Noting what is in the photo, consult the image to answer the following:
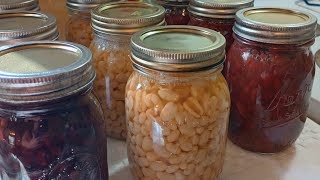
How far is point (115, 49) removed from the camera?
57 cm

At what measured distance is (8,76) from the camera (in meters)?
0.39

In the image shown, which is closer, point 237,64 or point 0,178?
point 0,178

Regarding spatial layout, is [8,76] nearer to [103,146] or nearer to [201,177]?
[103,146]

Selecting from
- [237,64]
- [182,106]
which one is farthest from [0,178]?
[237,64]

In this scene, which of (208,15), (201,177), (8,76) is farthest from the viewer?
(208,15)

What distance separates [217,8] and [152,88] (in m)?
0.20

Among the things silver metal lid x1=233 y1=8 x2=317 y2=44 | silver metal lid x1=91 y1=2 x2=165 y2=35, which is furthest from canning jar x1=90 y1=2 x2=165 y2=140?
silver metal lid x1=233 y1=8 x2=317 y2=44

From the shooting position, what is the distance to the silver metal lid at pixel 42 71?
0.39m

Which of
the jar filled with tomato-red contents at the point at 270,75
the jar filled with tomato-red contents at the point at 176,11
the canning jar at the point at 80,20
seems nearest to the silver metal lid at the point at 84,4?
the canning jar at the point at 80,20

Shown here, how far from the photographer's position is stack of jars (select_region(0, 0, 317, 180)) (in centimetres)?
41

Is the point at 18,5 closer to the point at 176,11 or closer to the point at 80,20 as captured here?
the point at 80,20

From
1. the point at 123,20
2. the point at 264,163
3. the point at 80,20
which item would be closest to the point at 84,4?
the point at 80,20

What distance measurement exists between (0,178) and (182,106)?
21 cm

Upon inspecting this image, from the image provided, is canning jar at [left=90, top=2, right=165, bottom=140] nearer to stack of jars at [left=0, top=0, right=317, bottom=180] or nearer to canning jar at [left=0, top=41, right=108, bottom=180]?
stack of jars at [left=0, top=0, right=317, bottom=180]
